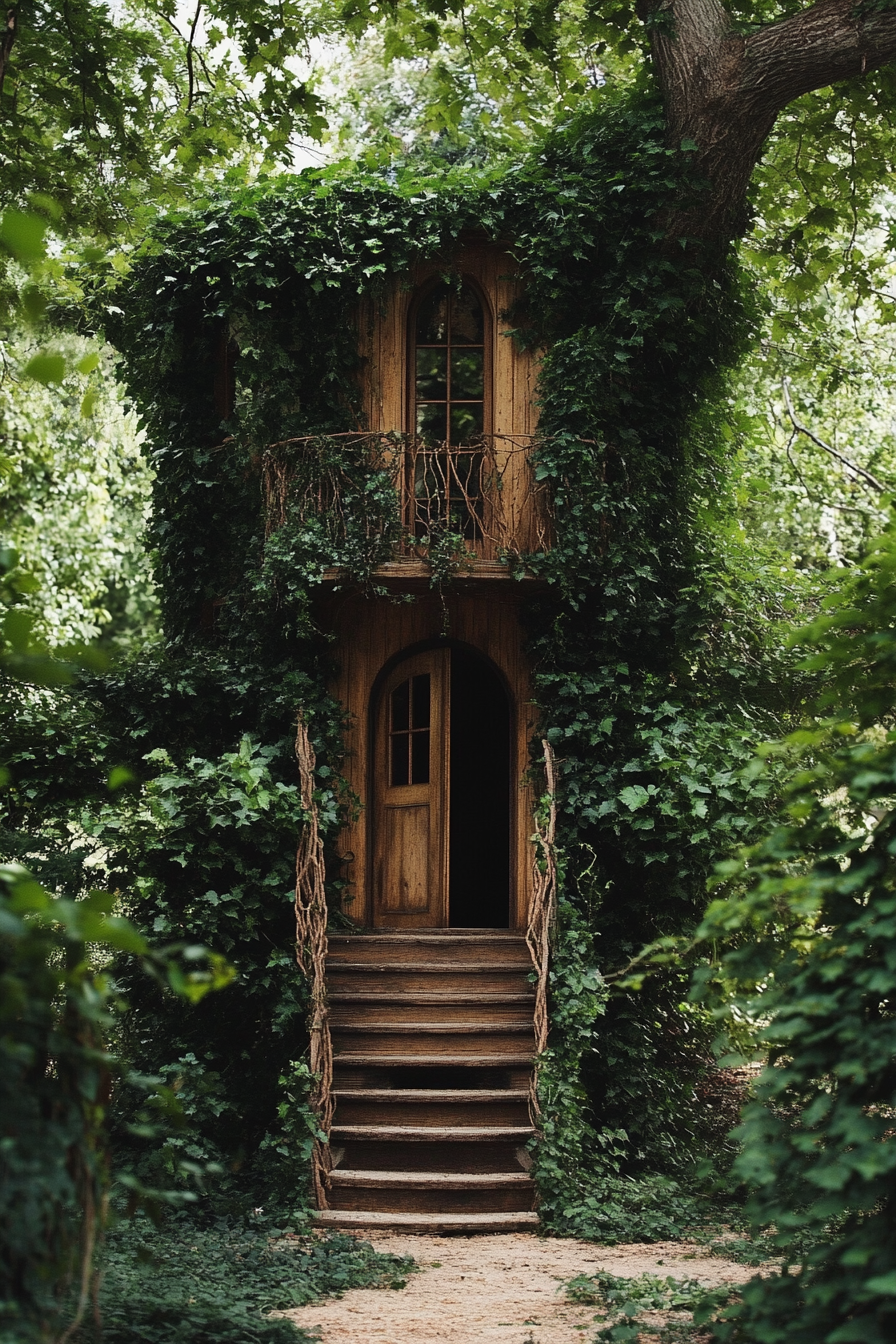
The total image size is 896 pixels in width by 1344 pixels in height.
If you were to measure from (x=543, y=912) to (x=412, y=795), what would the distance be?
191 centimetres

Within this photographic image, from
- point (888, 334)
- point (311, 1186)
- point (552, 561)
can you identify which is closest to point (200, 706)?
point (552, 561)

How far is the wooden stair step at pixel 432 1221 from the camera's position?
7.57m

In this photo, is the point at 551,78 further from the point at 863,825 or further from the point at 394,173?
the point at 863,825

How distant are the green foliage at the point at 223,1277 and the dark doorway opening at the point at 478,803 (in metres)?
5.33

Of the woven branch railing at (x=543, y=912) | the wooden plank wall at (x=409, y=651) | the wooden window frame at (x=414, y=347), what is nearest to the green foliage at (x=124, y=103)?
the wooden window frame at (x=414, y=347)

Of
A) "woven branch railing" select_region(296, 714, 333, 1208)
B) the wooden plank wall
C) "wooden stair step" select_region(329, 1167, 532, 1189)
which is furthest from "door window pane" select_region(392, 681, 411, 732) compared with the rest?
"wooden stair step" select_region(329, 1167, 532, 1189)

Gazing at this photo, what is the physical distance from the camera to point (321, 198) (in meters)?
10.0

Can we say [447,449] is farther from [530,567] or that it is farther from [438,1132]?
[438,1132]

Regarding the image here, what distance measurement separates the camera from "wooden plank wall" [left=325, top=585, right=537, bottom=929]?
32.5 ft

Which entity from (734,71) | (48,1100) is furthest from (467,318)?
(48,1100)

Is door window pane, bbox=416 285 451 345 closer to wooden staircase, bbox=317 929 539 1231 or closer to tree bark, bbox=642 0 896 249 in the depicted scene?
tree bark, bbox=642 0 896 249

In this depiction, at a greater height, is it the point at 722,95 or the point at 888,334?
the point at 888,334

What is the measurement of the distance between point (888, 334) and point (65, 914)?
1646 centimetres

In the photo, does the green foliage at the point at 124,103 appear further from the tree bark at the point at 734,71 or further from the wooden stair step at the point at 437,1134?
the wooden stair step at the point at 437,1134
